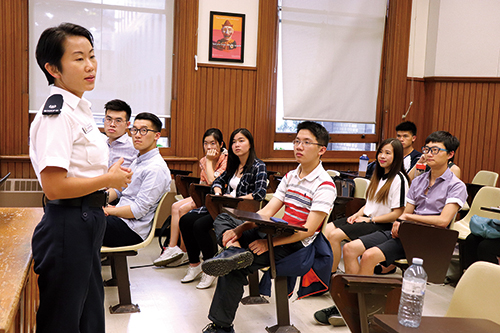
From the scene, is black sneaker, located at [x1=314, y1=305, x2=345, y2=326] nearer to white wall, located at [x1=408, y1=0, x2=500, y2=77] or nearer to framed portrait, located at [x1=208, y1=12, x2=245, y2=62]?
framed portrait, located at [x1=208, y1=12, x2=245, y2=62]

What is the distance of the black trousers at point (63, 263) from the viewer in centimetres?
153

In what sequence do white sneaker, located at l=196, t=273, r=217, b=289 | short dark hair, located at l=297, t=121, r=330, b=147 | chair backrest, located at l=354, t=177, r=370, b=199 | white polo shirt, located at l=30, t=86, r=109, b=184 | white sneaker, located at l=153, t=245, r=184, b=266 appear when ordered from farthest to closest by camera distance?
chair backrest, located at l=354, t=177, r=370, b=199, white sneaker, located at l=153, t=245, r=184, b=266, white sneaker, located at l=196, t=273, r=217, b=289, short dark hair, located at l=297, t=121, r=330, b=147, white polo shirt, located at l=30, t=86, r=109, b=184

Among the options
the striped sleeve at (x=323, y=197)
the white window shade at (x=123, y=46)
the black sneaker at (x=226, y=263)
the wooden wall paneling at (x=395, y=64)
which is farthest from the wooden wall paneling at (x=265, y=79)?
the black sneaker at (x=226, y=263)

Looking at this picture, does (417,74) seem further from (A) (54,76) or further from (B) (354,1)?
(A) (54,76)

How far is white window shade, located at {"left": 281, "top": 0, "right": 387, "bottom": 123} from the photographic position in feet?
18.9

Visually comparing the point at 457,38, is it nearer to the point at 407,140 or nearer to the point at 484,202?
the point at 407,140

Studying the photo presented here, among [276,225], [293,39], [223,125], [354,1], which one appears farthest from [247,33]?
[276,225]

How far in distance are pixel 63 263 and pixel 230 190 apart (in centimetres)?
251

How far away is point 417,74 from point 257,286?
434cm

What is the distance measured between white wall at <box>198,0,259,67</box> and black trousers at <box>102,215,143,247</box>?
9.41 feet

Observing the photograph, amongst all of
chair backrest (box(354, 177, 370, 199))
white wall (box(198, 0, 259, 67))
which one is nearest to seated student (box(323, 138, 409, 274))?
chair backrest (box(354, 177, 370, 199))

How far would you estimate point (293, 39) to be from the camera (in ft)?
18.8

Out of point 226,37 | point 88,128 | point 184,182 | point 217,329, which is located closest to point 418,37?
point 226,37

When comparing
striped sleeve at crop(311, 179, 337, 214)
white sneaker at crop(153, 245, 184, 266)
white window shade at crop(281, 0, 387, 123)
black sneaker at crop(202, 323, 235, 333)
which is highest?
white window shade at crop(281, 0, 387, 123)
